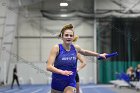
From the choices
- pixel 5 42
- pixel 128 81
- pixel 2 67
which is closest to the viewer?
pixel 128 81

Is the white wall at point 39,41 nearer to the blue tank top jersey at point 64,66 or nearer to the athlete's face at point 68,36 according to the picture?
the blue tank top jersey at point 64,66

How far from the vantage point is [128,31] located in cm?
2552

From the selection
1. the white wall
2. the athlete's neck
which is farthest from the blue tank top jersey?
the white wall

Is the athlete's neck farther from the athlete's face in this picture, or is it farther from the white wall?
the white wall

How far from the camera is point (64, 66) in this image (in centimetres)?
484

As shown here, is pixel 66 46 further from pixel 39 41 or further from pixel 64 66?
pixel 39 41

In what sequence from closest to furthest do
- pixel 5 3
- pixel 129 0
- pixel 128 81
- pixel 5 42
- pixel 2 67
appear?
pixel 5 3, pixel 128 81, pixel 5 42, pixel 2 67, pixel 129 0

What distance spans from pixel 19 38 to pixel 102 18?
5.54m

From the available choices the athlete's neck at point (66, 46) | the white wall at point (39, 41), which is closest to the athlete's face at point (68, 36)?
the athlete's neck at point (66, 46)

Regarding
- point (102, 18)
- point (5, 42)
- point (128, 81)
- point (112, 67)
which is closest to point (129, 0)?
point (102, 18)

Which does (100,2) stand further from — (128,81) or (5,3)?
(5,3)

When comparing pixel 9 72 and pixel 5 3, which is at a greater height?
pixel 5 3

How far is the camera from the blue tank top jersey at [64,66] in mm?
4840

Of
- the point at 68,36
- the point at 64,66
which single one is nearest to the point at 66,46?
the point at 68,36
